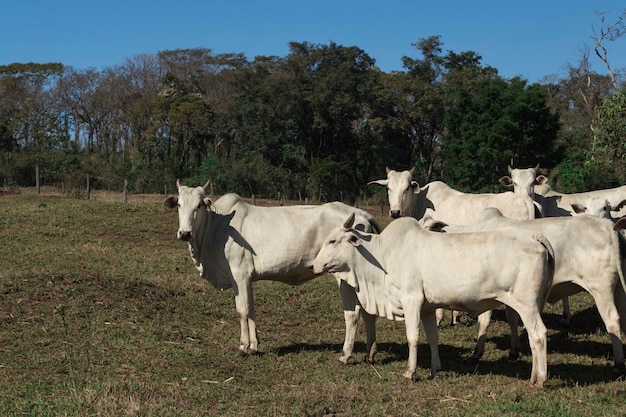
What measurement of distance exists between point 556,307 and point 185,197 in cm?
649

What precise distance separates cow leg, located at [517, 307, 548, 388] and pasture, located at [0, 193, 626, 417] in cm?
15

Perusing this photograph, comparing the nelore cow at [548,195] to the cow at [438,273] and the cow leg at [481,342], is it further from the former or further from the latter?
the cow at [438,273]

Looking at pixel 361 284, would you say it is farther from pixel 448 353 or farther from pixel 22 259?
pixel 22 259

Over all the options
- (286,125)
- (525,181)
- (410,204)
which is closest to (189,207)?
(410,204)

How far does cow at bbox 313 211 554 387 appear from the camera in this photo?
698cm

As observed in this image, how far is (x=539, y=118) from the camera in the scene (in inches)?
1247

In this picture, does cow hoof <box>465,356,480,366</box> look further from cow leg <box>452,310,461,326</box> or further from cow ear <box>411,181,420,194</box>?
cow ear <box>411,181,420,194</box>

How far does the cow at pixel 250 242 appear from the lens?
9.03 m

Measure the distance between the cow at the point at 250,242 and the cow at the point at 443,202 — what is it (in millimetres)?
2098

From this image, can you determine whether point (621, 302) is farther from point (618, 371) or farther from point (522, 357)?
point (522, 357)

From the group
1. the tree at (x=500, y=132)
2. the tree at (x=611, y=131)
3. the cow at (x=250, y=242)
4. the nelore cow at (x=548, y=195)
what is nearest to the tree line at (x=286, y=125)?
the tree at (x=500, y=132)

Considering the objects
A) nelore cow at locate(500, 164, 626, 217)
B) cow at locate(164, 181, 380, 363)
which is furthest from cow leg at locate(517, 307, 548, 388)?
nelore cow at locate(500, 164, 626, 217)

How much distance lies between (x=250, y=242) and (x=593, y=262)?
13.4ft

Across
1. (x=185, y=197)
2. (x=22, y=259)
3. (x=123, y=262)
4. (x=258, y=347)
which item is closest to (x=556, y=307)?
(x=258, y=347)
